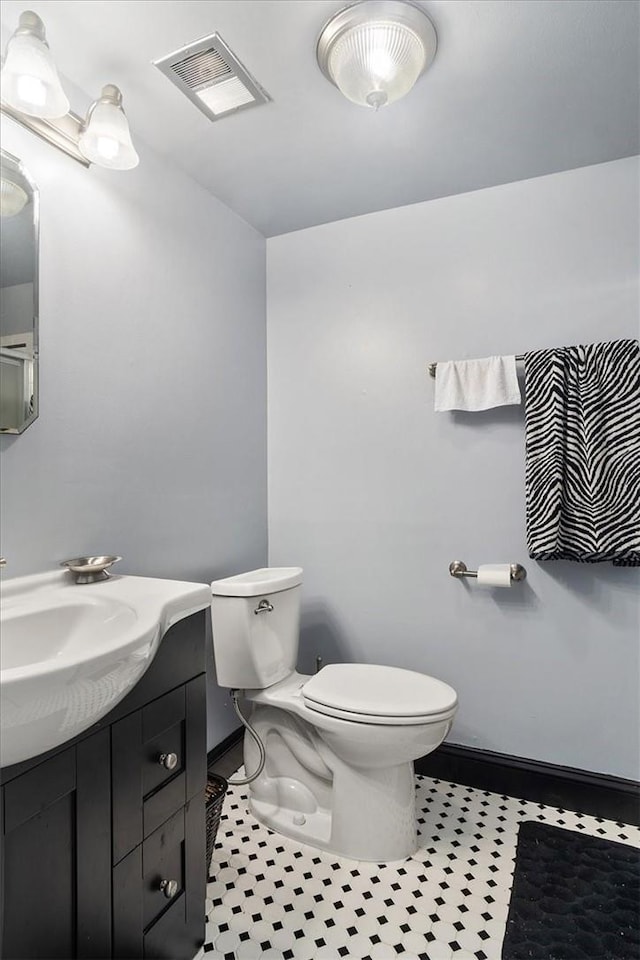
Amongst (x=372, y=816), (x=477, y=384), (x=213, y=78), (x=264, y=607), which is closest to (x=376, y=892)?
(x=372, y=816)

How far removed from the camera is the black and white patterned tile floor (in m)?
1.28

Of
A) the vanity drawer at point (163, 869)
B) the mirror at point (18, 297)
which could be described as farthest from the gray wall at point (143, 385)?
the vanity drawer at point (163, 869)

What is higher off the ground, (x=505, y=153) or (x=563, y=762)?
(x=505, y=153)

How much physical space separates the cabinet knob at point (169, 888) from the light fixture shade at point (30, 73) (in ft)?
5.49

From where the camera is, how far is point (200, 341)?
6.23 feet

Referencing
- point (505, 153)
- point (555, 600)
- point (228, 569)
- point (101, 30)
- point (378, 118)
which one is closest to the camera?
point (101, 30)

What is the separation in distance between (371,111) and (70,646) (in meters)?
1.62

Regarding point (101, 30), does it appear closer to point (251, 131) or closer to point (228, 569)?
point (251, 131)

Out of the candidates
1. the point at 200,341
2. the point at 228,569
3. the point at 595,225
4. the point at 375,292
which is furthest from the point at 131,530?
the point at 595,225

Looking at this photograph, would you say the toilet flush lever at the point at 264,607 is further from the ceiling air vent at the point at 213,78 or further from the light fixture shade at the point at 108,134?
the ceiling air vent at the point at 213,78

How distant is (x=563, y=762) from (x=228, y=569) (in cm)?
140

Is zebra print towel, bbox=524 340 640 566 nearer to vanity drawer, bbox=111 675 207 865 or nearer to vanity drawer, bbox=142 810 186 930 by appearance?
vanity drawer, bbox=111 675 207 865

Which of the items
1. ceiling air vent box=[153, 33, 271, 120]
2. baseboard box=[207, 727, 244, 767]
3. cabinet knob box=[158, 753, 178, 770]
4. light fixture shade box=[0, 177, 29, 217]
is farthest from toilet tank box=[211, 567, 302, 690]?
ceiling air vent box=[153, 33, 271, 120]

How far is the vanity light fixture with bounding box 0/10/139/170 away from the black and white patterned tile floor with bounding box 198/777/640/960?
1970 mm
